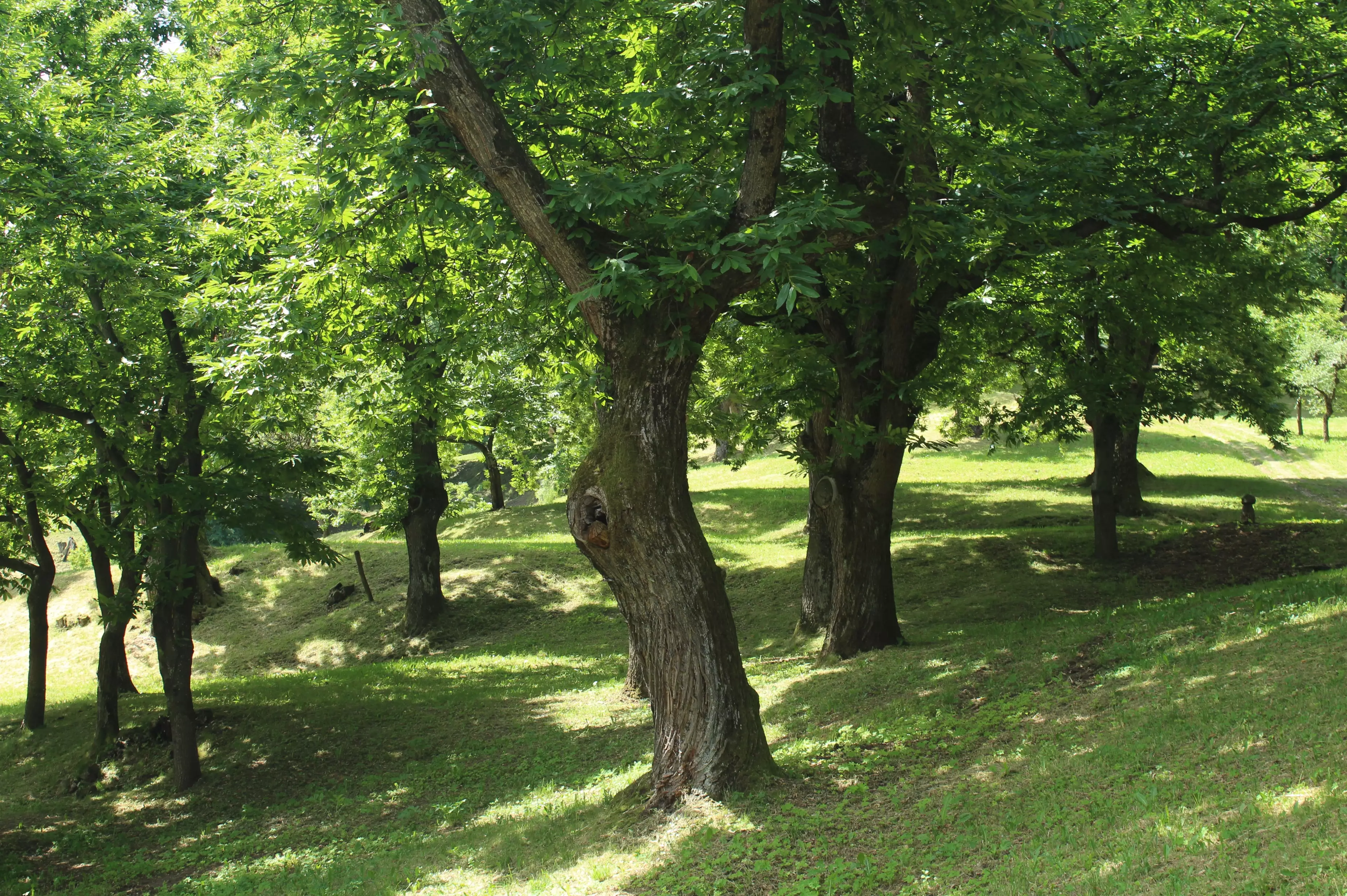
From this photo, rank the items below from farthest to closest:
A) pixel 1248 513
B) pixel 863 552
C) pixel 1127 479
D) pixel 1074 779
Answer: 1. pixel 1127 479
2. pixel 1248 513
3. pixel 863 552
4. pixel 1074 779

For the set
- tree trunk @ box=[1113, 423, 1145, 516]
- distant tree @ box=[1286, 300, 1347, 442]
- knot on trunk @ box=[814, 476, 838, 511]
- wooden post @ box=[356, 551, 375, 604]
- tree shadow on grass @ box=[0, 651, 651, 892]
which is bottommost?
tree shadow on grass @ box=[0, 651, 651, 892]

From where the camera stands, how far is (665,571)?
24.3 ft

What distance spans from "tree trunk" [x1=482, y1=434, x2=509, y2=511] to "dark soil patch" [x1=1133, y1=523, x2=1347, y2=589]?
67.1 feet

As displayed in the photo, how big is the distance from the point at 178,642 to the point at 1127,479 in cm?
2156

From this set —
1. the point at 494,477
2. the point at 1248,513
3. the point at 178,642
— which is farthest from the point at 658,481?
the point at 494,477

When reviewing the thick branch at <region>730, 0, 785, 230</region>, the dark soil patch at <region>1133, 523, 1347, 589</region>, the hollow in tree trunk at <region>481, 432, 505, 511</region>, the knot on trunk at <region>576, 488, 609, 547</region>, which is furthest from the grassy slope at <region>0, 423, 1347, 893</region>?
the hollow in tree trunk at <region>481, 432, 505, 511</region>

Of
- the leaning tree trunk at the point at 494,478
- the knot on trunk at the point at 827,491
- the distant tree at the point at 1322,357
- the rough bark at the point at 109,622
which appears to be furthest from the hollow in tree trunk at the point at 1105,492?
the distant tree at the point at 1322,357

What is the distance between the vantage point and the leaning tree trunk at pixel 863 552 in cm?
1283

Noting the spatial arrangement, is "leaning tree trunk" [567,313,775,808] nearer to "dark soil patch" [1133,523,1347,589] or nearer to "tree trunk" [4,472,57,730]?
"tree trunk" [4,472,57,730]

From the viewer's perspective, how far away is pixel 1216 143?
1048 cm

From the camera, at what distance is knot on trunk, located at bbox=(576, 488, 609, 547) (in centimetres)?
741

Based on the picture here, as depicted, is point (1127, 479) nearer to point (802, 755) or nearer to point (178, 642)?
point (802, 755)

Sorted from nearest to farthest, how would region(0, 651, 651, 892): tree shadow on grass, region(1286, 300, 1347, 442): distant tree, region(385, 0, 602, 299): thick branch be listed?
region(385, 0, 602, 299): thick branch → region(0, 651, 651, 892): tree shadow on grass → region(1286, 300, 1347, 442): distant tree

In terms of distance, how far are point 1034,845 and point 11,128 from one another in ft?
34.7
